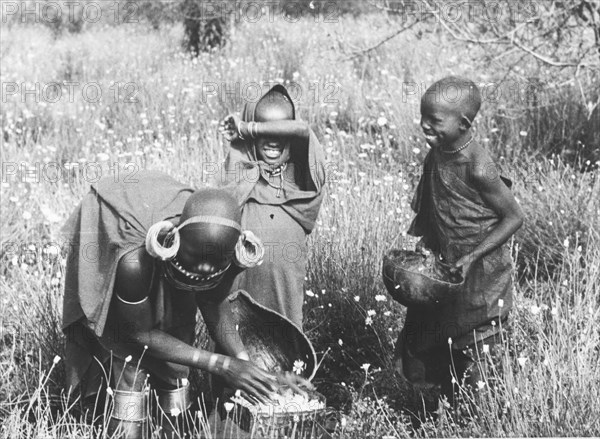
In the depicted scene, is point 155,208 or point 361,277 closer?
point 155,208

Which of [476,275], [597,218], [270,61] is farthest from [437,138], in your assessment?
[270,61]

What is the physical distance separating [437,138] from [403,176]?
8.85ft

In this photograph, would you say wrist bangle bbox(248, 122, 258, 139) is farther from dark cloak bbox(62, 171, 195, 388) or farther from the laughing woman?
dark cloak bbox(62, 171, 195, 388)

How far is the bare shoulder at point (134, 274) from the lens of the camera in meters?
2.84

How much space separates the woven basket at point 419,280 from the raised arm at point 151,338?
1.97 feet

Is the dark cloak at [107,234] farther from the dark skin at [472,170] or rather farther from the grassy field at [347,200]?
the dark skin at [472,170]

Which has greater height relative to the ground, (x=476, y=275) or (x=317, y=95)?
(x=317, y=95)

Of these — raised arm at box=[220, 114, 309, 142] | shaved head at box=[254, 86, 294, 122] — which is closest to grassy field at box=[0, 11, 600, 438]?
raised arm at box=[220, 114, 309, 142]

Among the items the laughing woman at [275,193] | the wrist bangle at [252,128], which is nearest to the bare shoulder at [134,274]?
the laughing woman at [275,193]

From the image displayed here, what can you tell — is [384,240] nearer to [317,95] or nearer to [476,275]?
[476,275]

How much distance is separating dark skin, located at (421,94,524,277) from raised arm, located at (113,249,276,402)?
86 cm

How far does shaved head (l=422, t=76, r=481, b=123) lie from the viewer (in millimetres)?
3053

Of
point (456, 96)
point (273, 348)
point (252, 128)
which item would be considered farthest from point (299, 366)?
point (456, 96)

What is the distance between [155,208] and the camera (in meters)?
3.05
